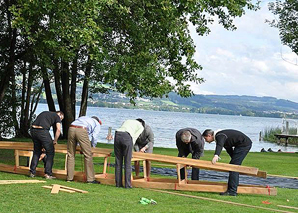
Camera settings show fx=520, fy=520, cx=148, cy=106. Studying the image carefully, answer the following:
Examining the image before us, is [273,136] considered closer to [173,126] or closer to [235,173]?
[173,126]

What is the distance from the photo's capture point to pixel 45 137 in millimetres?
14023

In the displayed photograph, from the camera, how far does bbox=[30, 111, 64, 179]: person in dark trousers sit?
552 inches

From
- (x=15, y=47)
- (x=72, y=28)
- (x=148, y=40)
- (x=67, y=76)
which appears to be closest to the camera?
(x=72, y=28)

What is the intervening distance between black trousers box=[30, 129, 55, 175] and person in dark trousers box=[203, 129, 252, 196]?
4538mm

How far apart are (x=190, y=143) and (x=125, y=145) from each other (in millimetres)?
2014

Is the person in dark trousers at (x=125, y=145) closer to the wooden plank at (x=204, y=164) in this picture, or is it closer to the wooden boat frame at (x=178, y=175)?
the wooden boat frame at (x=178, y=175)

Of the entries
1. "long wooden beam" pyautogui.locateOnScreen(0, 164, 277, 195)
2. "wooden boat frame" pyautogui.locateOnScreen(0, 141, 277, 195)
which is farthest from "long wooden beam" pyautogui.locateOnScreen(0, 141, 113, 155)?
"long wooden beam" pyautogui.locateOnScreen(0, 164, 277, 195)

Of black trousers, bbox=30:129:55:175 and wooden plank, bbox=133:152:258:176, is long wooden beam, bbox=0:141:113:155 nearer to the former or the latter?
black trousers, bbox=30:129:55:175

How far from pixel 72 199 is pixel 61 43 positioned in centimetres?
732

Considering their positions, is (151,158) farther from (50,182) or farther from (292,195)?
(292,195)

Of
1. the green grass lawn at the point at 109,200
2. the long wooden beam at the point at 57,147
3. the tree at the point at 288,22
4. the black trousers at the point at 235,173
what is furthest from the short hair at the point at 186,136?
the tree at the point at 288,22

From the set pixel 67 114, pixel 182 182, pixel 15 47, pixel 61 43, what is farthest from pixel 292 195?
pixel 67 114

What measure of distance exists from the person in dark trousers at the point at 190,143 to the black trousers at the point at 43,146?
136 inches

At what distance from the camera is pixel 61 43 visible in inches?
664
